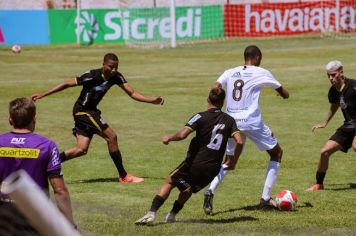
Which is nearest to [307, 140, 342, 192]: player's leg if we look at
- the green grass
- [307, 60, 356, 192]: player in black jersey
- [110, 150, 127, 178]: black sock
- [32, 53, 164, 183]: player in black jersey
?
[307, 60, 356, 192]: player in black jersey

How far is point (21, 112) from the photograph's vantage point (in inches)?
271

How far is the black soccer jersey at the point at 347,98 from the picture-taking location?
1288cm

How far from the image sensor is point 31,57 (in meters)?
44.4

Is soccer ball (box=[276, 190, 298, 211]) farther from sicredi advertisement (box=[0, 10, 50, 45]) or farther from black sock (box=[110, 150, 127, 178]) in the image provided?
sicredi advertisement (box=[0, 10, 50, 45])

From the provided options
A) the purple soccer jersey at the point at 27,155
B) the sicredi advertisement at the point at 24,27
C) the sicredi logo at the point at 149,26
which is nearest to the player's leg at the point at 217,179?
the purple soccer jersey at the point at 27,155

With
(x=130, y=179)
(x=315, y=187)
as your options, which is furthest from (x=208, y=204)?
(x=130, y=179)

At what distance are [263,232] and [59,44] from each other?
4566cm

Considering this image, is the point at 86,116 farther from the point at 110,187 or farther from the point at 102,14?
the point at 102,14

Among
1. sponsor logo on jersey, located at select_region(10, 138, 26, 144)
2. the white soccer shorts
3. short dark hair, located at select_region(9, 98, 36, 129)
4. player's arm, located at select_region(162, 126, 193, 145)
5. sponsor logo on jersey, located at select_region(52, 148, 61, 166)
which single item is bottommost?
the white soccer shorts

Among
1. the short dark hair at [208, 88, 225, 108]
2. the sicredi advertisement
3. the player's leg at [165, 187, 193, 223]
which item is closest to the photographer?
the player's leg at [165, 187, 193, 223]

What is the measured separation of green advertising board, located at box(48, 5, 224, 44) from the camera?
53.7 meters

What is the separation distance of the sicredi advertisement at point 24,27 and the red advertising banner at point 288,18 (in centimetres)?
1254

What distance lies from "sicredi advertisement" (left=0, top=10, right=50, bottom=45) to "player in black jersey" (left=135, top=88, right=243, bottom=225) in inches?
1706

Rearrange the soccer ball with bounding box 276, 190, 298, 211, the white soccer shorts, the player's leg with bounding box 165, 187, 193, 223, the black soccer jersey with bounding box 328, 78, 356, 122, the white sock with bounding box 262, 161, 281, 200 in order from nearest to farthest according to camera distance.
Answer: the player's leg with bounding box 165, 187, 193, 223, the soccer ball with bounding box 276, 190, 298, 211, the white sock with bounding box 262, 161, 281, 200, the white soccer shorts, the black soccer jersey with bounding box 328, 78, 356, 122
